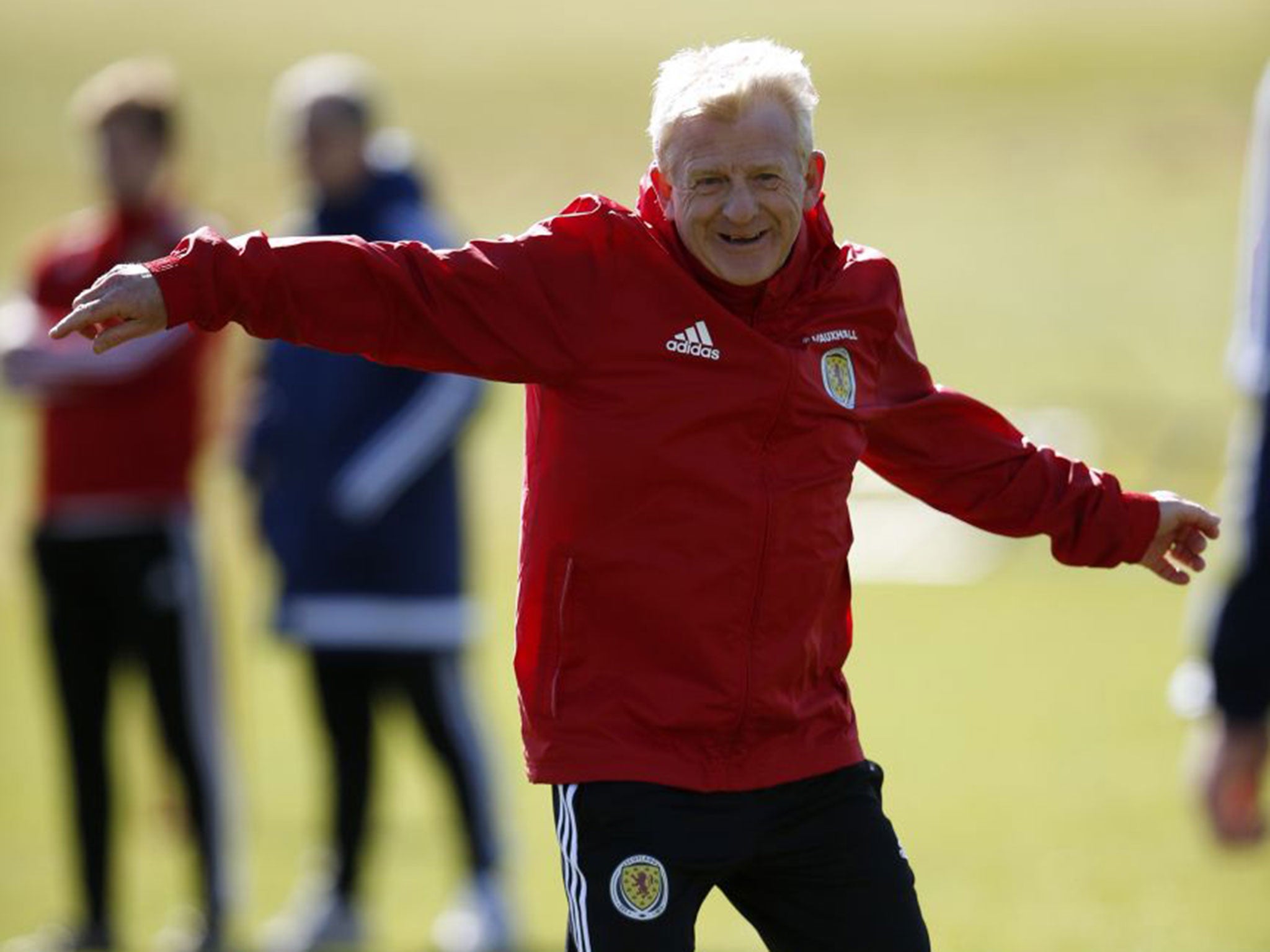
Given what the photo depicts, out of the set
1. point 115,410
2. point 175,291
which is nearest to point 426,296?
point 175,291

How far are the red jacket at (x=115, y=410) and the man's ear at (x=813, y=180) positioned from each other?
3505 millimetres

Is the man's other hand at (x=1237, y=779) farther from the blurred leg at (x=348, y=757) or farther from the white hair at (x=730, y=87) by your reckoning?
the blurred leg at (x=348, y=757)

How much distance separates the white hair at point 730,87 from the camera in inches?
148

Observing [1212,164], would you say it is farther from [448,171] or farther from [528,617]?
[528,617]

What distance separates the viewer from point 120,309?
11.6 feet

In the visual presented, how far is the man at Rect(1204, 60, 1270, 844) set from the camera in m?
5.42

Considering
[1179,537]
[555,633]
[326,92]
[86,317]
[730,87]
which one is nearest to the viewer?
[86,317]

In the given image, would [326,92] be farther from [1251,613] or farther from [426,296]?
[426,296]

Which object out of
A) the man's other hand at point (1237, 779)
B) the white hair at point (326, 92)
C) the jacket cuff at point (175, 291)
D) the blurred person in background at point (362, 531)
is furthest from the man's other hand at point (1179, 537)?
the white hair at point (326, 92)

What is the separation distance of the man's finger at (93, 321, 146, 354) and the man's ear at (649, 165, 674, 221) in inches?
34.2

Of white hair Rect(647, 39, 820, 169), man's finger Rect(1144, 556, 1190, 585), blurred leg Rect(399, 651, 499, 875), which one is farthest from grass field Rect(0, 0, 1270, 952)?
white hair Rect(647, 39, 820, 169)

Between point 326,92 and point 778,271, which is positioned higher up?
point 326,92

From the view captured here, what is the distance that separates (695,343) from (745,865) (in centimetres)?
85

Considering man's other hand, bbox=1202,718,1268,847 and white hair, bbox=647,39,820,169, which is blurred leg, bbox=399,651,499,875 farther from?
white hair, bbox=647,39,820,169
